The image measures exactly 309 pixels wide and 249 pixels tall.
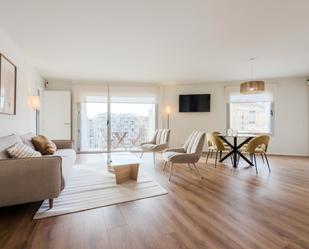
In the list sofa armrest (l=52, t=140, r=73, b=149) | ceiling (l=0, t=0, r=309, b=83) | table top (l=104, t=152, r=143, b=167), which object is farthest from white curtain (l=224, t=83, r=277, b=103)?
sofa armrest (l=52, t=140, r=73, b=149)

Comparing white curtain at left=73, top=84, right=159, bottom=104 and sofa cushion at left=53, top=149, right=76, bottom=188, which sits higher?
white curtain at left=73, top=84, right=159, bottom=104

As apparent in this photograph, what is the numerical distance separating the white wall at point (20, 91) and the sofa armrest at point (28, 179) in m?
1.30

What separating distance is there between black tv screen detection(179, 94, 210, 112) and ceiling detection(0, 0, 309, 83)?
152cm

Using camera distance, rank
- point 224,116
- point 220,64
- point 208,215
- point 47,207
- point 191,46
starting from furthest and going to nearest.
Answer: point 224,116
point 220,64
point 191,46
point 47,207
point 208,215

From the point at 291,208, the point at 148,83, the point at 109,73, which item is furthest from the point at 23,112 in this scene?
the point at 291,208

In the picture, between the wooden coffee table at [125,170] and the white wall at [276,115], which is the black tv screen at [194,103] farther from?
the wooden coffee table at [125,170]

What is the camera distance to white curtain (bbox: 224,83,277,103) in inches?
226

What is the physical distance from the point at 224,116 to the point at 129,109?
3.11 meters

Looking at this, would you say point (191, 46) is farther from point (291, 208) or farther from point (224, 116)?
point (224, 116)

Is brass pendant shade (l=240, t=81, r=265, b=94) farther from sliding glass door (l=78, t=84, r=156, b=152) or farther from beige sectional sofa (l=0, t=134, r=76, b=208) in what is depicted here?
beige sectional sofa (l=0, t=134, r=76, b=208)

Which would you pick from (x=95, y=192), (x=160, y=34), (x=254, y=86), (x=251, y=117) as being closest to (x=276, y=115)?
(x=251, y=117)

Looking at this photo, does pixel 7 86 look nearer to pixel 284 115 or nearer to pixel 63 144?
pixel 63 144

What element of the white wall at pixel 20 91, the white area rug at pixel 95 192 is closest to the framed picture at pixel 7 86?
the white wall at pixel 20 91

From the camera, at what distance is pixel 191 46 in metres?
3.32
